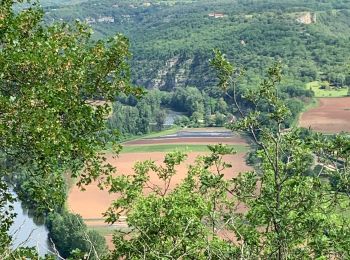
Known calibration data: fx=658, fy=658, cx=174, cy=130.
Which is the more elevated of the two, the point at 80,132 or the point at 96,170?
the point at 80,132

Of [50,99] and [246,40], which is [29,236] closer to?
[50,99]

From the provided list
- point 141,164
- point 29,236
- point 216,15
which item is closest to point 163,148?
point 141,164

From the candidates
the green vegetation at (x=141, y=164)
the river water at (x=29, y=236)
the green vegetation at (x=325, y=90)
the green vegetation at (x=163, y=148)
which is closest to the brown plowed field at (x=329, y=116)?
the green vegetation at (x=325, y=90)

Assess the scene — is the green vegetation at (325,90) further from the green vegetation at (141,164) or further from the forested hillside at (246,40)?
the green vegetation at (141,164)

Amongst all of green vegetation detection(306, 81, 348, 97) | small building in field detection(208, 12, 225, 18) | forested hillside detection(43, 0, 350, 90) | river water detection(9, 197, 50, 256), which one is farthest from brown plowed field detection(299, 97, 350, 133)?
small building in field detection(208, 12, 225, 18)

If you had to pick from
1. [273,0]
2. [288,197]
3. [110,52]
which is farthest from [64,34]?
[273,0]

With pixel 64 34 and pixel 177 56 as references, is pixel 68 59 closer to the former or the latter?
pixel 64 34
